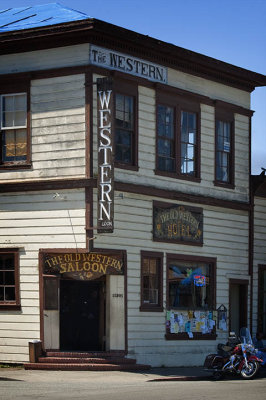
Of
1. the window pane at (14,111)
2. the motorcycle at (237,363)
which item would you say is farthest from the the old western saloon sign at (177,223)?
the motorcycle at (237,363)

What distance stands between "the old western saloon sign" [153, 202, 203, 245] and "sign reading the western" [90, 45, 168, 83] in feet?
12.7

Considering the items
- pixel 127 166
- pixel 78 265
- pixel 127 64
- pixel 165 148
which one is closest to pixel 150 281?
pixel 78 265

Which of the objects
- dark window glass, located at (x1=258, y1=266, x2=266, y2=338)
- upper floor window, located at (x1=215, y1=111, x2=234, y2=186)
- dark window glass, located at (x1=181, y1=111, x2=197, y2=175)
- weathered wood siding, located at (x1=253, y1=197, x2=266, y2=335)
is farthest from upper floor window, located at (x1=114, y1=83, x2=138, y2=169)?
dark window glass, located at (x1=258, y1=266, x2=266, y2=338)

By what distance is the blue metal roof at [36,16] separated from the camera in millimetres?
26469

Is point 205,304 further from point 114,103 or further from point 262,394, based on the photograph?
point 262,394

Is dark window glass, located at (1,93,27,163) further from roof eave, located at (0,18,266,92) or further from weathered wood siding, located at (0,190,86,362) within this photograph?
roof eave, located at (0,18,266,92)

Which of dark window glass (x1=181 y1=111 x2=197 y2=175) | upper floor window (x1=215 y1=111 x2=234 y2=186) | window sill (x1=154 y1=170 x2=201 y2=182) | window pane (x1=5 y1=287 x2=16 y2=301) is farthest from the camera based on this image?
upper floor window (x1=215 y1=111 x2=234 y2=186)

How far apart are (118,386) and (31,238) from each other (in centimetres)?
610

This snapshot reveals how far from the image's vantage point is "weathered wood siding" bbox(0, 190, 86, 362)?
982 inches

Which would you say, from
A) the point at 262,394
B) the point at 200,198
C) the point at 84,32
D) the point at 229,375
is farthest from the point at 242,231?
the point at 262,394

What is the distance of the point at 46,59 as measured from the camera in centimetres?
2583

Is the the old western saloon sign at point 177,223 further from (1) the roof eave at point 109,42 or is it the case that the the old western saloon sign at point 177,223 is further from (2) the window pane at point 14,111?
(2) the window pane at point 14,111

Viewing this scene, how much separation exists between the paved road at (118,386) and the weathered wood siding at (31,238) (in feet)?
4.24

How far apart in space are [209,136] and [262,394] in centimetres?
1165
